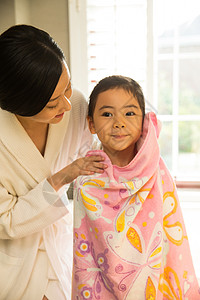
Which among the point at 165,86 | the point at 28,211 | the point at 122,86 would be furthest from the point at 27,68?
the point at 165,86

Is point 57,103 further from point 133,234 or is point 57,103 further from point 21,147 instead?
point 133,234

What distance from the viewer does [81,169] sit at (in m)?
0.96

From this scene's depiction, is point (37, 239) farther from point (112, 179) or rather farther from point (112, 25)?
point (112, 25)

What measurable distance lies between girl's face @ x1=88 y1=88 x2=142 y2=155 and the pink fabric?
38mm

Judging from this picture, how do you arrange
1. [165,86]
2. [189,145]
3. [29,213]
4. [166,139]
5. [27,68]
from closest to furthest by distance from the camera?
1. [27,68]
2. [29,213]
3. [166,139]
4. [165,86]
5. [189,145]

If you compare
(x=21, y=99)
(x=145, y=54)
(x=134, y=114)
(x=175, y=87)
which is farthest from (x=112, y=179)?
(x=175, y=87)

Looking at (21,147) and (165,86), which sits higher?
(165,86)

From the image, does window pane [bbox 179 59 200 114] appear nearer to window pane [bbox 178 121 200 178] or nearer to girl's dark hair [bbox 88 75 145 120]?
window pane [bbox 178 121 200 178]

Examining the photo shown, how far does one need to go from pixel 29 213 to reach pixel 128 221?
338mm

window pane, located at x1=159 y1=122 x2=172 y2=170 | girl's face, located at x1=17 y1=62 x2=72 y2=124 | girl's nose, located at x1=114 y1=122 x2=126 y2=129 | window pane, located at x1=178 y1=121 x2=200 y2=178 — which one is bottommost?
window pane, located at x1=178 y1=121 x2=200 y2=178

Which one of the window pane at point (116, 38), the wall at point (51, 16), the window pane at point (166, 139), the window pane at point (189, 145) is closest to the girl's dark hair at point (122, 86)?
the window pane at point (116, 38)

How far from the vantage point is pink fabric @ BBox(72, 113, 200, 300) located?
88 centimetres

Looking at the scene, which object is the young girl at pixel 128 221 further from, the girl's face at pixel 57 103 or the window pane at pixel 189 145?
the window pane at pixel 189 145

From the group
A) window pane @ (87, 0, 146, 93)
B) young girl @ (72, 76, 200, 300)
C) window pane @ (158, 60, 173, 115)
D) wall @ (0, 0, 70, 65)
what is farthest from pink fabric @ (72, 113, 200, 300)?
window pane @ (158, 60, 173, 115)
